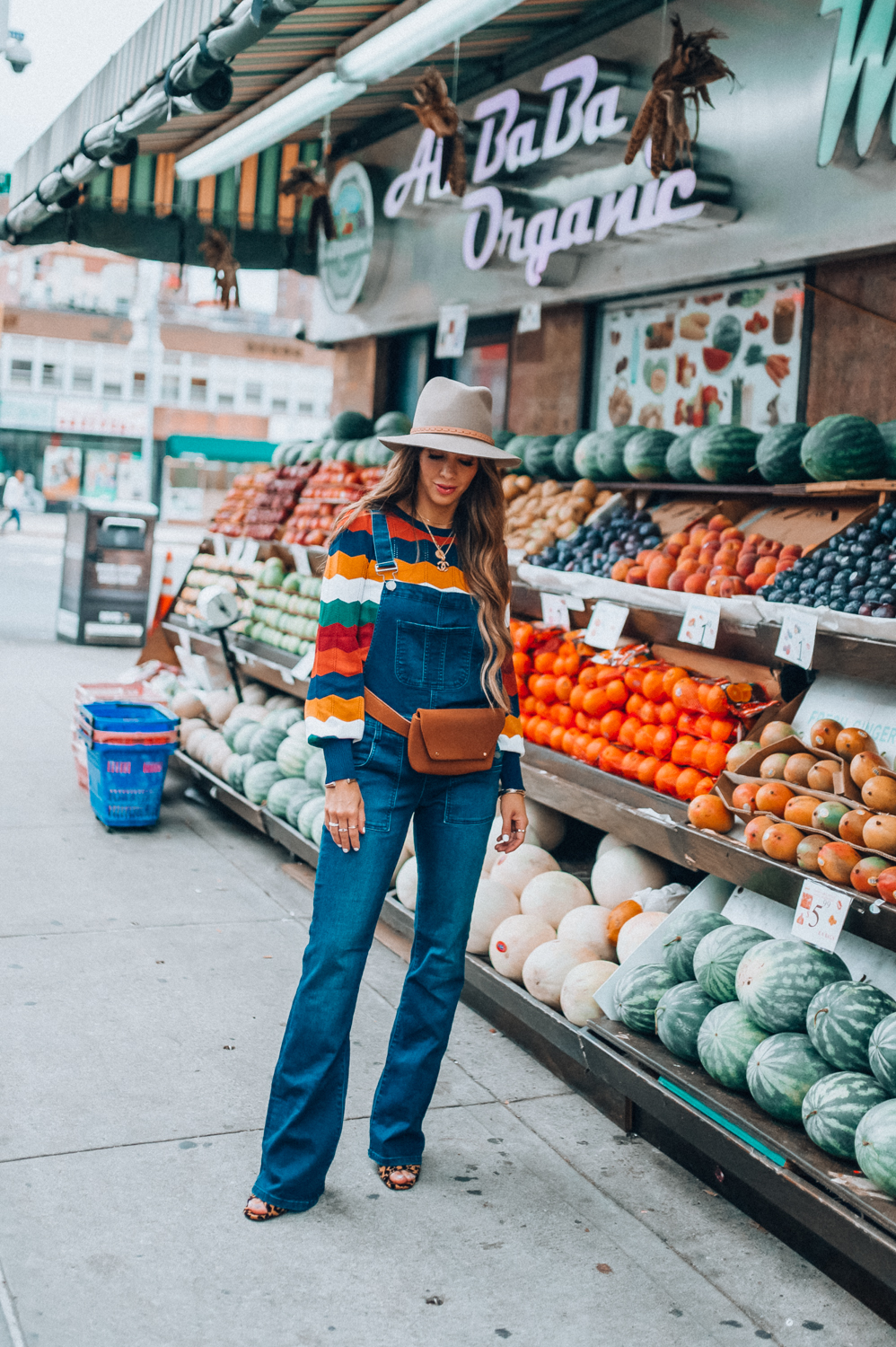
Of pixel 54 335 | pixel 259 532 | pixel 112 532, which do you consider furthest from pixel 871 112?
pixel 54 335

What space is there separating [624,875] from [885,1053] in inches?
69.1

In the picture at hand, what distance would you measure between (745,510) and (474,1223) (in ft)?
11.6

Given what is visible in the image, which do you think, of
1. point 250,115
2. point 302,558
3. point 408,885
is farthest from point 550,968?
point 250,115

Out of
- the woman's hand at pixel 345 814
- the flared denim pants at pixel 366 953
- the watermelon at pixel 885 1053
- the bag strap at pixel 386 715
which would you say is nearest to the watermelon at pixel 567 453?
the flared denim pants at pixel 366 953

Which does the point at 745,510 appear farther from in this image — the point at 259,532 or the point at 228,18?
the point at 259,532

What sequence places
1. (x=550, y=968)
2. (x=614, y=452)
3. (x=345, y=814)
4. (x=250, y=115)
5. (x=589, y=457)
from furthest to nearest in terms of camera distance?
1. (x=250, y=115)
2. (x=589, y=457)
3. (x=614, y=452)
4. (x=550, y=968)
5. (x=345, y=814)

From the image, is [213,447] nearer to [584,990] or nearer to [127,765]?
[127,765]

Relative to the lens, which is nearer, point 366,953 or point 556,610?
point 366,953

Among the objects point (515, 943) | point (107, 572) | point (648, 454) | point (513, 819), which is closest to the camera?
point (513, 819)

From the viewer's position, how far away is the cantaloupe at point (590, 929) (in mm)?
4254

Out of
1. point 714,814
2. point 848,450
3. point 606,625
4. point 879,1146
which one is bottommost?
point 879,1146

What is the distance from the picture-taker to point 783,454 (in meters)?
5.03

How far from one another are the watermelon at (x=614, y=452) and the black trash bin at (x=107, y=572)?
7.75 meters

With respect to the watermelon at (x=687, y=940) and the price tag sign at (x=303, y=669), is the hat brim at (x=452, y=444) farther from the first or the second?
the price tag sign at (x=303, y=669)
